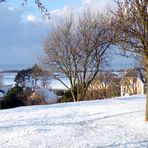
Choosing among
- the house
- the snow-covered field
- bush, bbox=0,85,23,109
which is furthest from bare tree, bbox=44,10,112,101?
the house

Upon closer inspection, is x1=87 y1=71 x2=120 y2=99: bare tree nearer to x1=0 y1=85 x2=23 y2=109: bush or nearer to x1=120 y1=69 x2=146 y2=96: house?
x1=120 y1=69 x2=146 y2=96: house

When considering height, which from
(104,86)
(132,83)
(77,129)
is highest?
(132,83)

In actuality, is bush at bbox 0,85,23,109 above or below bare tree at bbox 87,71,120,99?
below

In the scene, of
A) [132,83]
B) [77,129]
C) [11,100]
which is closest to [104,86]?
[132,83]

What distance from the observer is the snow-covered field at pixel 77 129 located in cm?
938

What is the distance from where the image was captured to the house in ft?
159

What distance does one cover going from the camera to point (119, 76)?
49.8m

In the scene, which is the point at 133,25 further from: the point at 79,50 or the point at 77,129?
the point at 79,50

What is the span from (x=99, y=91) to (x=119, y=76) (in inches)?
281

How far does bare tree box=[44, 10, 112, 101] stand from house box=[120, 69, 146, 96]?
1987cm

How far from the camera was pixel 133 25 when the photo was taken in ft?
40.4

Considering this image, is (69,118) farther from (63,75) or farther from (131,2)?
(63,75)

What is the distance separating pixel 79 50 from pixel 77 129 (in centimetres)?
1651

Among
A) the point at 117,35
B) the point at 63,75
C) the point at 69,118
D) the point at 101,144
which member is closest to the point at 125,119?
the point at 69,118
